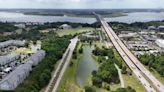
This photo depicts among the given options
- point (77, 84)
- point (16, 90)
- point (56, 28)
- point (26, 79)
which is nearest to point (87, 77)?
point (77, 84)

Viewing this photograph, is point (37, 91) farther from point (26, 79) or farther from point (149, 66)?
point (149, 66)

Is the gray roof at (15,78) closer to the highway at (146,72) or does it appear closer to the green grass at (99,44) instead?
the highway at (146,72)

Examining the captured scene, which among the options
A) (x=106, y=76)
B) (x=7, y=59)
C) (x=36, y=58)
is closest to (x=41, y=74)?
(x=106, y=76)

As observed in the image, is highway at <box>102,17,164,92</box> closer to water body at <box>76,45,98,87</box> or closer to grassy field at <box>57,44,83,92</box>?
water body at <box>76,45,98,87</box>

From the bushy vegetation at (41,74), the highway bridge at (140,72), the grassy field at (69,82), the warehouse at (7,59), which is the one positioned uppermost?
the bushy vegetation at (41,74)

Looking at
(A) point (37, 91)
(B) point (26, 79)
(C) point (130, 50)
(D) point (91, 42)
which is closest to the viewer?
(A) point (37, 91)

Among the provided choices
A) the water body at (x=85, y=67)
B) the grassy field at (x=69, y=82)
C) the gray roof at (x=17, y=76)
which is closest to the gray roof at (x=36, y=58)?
the gray roof at (x=17, y=76)

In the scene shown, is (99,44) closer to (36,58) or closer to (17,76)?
(36,58)

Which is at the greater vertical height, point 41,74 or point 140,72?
point 41,74

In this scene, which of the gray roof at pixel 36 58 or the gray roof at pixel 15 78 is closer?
the gray roof at pixel 15 78
